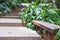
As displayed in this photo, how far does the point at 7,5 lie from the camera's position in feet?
26.8

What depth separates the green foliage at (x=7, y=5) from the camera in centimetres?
759

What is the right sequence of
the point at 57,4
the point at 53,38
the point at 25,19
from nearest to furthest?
the point at 53,38, the point at 25,19, the point at 57,4

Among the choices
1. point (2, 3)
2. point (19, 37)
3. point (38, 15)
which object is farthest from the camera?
point (2, 3)

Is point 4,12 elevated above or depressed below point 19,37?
below

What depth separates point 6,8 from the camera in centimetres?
784

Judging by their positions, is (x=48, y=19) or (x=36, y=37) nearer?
(x=36, y=37)

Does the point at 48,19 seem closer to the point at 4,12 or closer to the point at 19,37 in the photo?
the point at 19,37

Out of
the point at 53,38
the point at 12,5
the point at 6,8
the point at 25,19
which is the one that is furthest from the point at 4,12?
the point at 53,38

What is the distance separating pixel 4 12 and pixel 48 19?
2922mm

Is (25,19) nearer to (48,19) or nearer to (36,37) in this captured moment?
(48,19)

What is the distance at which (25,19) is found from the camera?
225 inches

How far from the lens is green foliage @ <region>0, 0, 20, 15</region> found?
299 inches

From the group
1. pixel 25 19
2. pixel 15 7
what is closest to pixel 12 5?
pixel 15 7

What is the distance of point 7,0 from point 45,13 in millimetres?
3504
